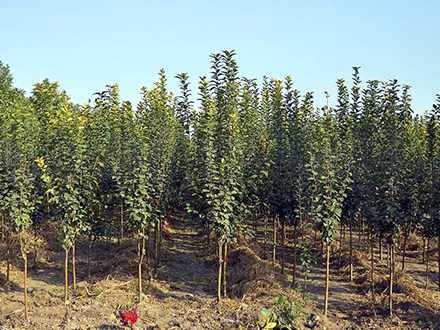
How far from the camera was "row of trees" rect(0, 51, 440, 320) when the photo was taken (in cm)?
1280

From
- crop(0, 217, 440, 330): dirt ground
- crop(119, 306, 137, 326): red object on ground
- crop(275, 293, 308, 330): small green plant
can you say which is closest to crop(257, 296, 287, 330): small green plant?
crop(275, 293, 308, 330): small green plant

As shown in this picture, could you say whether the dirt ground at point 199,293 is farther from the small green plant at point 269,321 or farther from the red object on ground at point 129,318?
the small green plant at point 269,321

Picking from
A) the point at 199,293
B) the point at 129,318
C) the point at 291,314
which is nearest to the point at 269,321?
the point at 291,314

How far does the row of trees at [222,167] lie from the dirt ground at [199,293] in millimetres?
964

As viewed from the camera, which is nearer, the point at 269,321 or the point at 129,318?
the point at 269,321

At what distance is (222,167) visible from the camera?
13016mm

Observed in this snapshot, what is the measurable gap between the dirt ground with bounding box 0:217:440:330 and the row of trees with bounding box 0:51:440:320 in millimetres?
964

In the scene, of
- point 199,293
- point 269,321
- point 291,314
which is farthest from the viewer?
point 199,293

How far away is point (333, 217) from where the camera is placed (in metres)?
12.7

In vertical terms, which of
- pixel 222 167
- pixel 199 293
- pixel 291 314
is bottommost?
pixel 199 293

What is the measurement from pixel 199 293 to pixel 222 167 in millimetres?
4803

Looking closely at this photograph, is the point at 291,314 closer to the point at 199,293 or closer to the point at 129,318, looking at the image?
the point at 129,318

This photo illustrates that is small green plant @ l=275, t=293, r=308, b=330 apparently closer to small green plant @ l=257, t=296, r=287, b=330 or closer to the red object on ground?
small green plant @ l=257, t=296, r=287, b=330

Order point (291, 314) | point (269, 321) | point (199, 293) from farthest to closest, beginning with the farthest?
point (199, 293) < point (291, 314) < point (269, 321)
